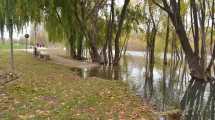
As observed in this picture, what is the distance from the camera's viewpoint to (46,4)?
66.8 feet

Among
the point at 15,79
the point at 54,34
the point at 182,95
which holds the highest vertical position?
the point at 54,34

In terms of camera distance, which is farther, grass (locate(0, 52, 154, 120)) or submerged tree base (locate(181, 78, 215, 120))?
submerged tree base (locate(181, 78, 215, 120))

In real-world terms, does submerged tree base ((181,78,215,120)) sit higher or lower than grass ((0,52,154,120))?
lower

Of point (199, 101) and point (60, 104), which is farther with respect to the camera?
point (199, 101)

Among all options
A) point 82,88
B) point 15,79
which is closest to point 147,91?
point 82,88

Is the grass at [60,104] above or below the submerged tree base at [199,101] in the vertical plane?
above

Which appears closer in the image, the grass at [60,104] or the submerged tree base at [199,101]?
the grass at [60,104]

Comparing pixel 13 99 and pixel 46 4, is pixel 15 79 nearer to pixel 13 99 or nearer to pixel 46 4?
pixel 13 99

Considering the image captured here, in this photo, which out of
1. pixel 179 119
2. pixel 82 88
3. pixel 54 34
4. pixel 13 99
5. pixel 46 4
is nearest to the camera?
pixel 13 99

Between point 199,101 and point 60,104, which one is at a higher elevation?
point 60,104

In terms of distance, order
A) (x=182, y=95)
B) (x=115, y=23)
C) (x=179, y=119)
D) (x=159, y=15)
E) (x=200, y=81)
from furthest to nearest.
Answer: (x=159, y=15), (x=115, y=23), (x=200, y=81), (x=182, y=95), (x=179, y=119)

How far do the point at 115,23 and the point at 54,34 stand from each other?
5381 millimetres

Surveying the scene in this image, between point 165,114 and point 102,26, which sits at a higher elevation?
point 102,26

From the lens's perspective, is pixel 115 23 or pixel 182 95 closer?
pixel 182 95
